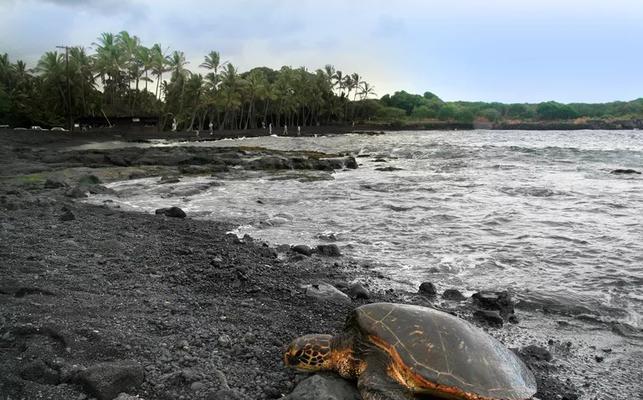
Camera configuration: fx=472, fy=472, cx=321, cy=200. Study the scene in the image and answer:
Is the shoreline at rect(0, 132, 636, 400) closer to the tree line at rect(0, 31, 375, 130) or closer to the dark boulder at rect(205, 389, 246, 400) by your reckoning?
the dark boulder at rect(205, 389, 246, 400)

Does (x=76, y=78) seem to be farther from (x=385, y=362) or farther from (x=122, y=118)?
(x=385, y=362)

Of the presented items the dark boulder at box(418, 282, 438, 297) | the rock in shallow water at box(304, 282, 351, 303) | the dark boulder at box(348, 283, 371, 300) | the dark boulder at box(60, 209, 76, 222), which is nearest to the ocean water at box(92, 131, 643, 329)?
the dark boulder at box(418, 282, 438, 297)

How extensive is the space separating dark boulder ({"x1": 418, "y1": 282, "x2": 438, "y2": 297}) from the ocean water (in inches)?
22.8

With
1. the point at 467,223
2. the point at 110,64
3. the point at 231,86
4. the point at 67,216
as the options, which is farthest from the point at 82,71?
the point at 467,223

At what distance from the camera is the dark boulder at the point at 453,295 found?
7250mm

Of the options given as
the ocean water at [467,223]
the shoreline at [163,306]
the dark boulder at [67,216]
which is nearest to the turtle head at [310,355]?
the shoreline at [163,306]

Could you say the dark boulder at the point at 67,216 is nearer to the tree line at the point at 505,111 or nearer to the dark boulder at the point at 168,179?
the dark boulder at the point at 168,179

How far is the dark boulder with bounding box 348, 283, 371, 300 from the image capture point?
6891 millimetres

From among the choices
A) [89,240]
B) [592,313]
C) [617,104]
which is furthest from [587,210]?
[617,104]

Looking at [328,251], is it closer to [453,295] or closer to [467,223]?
[453,295]

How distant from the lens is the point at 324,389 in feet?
12.4

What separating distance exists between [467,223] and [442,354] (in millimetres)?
9885

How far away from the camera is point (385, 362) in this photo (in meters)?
4.05

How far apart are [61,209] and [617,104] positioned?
22552 cm
